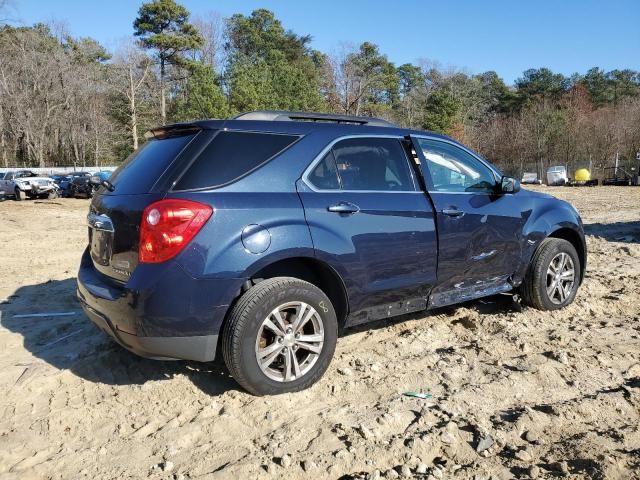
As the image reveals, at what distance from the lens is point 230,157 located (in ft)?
11.0

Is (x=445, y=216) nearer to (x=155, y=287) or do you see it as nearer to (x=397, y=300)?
(x=397, y=300)

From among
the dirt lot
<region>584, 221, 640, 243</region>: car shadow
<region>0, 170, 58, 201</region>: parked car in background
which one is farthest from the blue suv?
<region>0, 170, 58, 201</region>: parked car in background

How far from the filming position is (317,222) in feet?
11.4

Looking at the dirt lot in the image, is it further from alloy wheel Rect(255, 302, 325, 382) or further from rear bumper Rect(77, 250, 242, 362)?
rear bumper Rect(77, 250, 242, 362)

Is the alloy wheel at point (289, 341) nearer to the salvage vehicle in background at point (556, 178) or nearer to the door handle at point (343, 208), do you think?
the door handle at point (343, 208)

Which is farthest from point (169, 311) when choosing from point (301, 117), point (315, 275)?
point (301, 117)

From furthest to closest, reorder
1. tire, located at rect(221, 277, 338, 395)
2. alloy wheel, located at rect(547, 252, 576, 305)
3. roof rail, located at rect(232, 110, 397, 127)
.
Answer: alloy wheel, located at rect(547, 252, 576, 305), roof rail, located at rect(232, 110, 397, 127), tire, located at rect(221, 277, 338, 395)

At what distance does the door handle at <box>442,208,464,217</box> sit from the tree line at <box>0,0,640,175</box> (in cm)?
3531

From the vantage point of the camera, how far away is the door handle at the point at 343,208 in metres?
3.56

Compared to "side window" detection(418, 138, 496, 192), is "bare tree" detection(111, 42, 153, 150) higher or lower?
higher

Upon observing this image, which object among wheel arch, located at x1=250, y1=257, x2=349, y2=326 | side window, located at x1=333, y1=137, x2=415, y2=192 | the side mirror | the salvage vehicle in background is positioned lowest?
wheel arch, located at x1=250, y1=257, x2=349, y2=326

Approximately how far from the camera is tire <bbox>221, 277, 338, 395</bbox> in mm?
3213

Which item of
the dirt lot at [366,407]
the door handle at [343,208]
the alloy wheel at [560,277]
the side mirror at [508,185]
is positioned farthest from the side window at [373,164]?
the alloy wheel at [560,277]

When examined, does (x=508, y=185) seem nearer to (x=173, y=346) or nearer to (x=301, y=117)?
(x=301, y=117)
